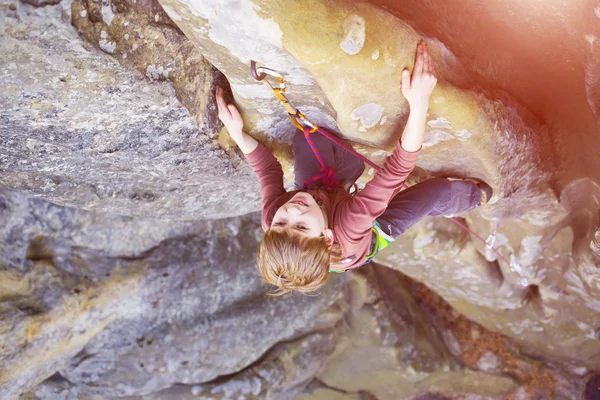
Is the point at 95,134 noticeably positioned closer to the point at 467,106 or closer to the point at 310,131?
the point at 310,131

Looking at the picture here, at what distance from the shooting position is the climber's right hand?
6.73 feet

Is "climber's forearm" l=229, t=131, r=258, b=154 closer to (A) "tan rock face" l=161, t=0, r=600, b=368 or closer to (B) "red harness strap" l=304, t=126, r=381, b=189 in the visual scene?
(A) "tan rock face" l=161, t=0, r=600, b=368

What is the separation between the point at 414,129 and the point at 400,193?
67 centimetres

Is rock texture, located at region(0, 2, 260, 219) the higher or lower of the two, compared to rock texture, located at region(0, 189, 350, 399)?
higher

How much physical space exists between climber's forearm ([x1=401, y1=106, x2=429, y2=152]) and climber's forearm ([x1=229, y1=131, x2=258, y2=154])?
27.7 inches

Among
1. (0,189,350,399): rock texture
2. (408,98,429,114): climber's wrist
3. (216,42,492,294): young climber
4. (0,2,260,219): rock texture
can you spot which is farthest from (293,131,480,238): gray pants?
(0,189,350,399): rock texture

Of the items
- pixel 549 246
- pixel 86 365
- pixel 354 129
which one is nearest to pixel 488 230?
pixel 549 246

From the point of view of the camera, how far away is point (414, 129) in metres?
1.78

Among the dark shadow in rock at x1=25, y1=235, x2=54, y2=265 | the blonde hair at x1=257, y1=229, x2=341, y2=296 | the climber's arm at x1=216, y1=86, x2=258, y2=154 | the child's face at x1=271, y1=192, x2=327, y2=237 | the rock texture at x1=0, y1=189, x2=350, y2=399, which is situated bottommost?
the rock texture at x1=0, y1=189, x2=350, y2=399

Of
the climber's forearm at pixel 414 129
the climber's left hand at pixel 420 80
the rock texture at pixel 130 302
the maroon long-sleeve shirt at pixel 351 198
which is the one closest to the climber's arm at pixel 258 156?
the maroon long-sleeve shirt at pixel 351 198

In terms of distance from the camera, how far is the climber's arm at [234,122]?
2057 mm

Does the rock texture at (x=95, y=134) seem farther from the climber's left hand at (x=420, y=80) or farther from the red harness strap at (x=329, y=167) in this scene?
the climber's left hand at (x=420, y=80)

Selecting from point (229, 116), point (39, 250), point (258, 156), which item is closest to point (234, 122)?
point (229, 116)

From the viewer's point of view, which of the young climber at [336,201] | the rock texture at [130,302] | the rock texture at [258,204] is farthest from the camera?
the rock texture at [130,302]
